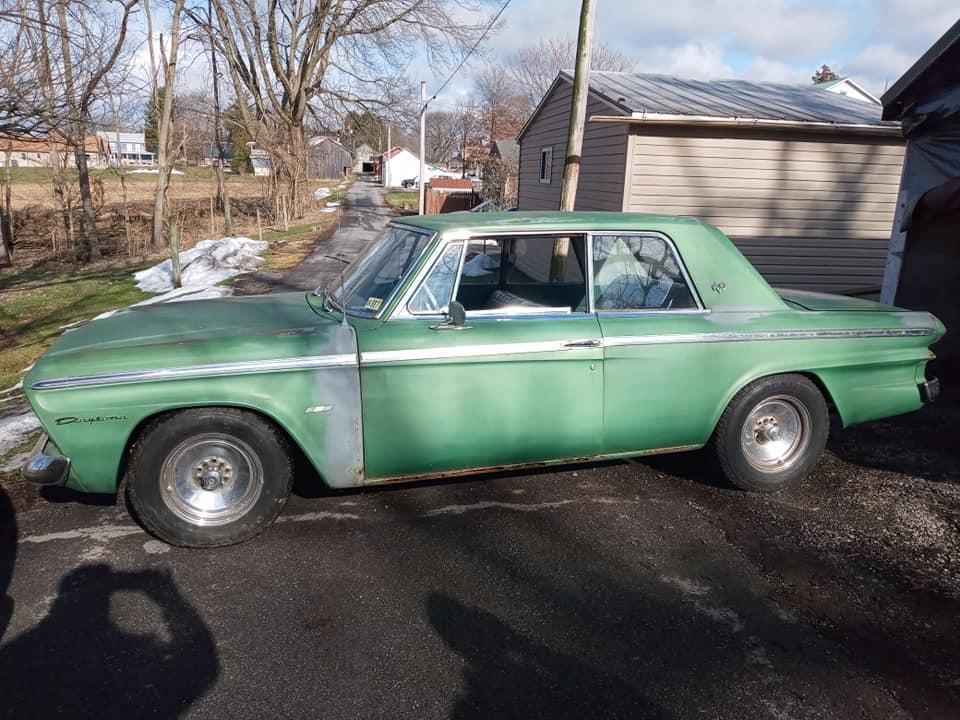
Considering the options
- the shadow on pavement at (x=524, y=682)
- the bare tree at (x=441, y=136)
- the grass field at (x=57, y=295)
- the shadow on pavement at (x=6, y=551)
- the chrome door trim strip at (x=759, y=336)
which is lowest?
the grass field at (x=57, y=295)

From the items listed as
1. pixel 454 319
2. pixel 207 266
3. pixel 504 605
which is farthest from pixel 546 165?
pixel 504 605

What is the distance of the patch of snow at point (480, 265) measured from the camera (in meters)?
4.23

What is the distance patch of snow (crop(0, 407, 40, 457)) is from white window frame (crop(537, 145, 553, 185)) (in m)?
10.8

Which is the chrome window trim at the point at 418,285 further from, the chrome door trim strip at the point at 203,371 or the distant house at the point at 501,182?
the distant house at the point at 501,182

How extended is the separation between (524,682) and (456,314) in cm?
181

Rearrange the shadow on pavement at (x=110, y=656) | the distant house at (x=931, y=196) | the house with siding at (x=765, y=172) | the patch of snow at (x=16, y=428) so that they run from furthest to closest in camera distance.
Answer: the house with siding at (x=765, y=172) < the distant house at (x=931, y=196) < the patch of snow at (x=16, y=428) < the shadow on pavement at (x=110, y=656)

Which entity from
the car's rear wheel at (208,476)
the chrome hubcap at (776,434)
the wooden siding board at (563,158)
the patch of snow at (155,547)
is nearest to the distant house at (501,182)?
the wooden siding board at (563,158)

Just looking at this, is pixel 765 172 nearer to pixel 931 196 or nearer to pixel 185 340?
pixel 931 196

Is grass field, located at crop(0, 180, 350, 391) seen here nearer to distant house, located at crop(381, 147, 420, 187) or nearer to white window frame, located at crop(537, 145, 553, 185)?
white window frame, located at crop(537, 145, 553, 185)

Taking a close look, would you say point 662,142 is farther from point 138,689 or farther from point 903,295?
point 138,689

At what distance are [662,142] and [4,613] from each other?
949 cm

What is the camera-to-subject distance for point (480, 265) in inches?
172

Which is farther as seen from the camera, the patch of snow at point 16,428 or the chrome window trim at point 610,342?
the patch of snow at point 16,428

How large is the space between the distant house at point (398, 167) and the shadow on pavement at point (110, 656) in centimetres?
6745
